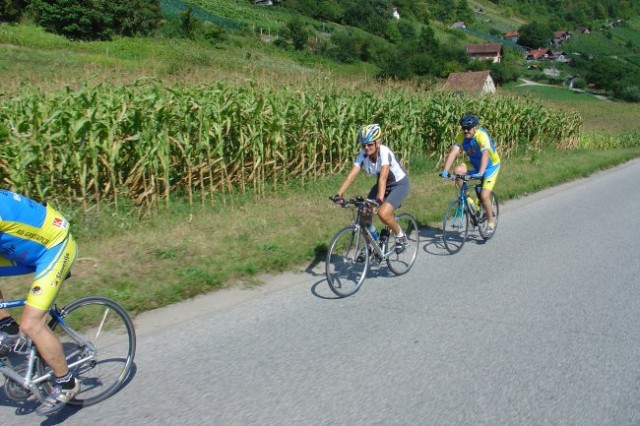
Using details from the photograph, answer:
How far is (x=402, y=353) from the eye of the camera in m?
5.03

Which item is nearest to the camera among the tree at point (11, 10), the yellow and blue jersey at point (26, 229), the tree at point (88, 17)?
the yellow and blue jersey at point (26, 229)

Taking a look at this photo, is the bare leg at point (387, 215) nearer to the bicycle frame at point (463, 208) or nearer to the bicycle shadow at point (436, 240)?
the bicycle shadow at point (436, 240)

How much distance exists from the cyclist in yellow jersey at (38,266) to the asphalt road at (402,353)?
29cm

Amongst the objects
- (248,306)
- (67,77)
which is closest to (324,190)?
(67,77)

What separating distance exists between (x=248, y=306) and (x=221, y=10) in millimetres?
59443

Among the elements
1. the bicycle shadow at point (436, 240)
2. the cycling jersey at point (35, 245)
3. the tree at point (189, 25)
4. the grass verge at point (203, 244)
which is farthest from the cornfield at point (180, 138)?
the tree at point (189, 25)

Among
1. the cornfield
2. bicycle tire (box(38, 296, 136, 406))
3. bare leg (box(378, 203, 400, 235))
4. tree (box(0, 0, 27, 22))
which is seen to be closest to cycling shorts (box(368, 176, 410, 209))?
bare leg (box(378, 203, 400, 235))

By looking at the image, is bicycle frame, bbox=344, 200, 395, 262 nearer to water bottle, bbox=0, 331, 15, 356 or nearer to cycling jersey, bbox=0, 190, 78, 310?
cycling jersey, bbox=0, 190, 78, 310

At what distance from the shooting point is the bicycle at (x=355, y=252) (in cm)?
661

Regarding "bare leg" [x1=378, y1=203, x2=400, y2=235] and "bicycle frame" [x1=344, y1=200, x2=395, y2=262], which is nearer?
"bicycle frame" [x1=344, y1=200, x2=395, y2=262]

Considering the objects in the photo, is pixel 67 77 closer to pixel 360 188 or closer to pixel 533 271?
pixel 360 188

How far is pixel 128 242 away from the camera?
24.2 feet

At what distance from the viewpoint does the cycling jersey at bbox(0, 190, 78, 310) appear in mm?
3723

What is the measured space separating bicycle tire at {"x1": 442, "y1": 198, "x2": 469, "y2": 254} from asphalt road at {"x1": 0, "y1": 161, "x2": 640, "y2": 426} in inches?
29.9
